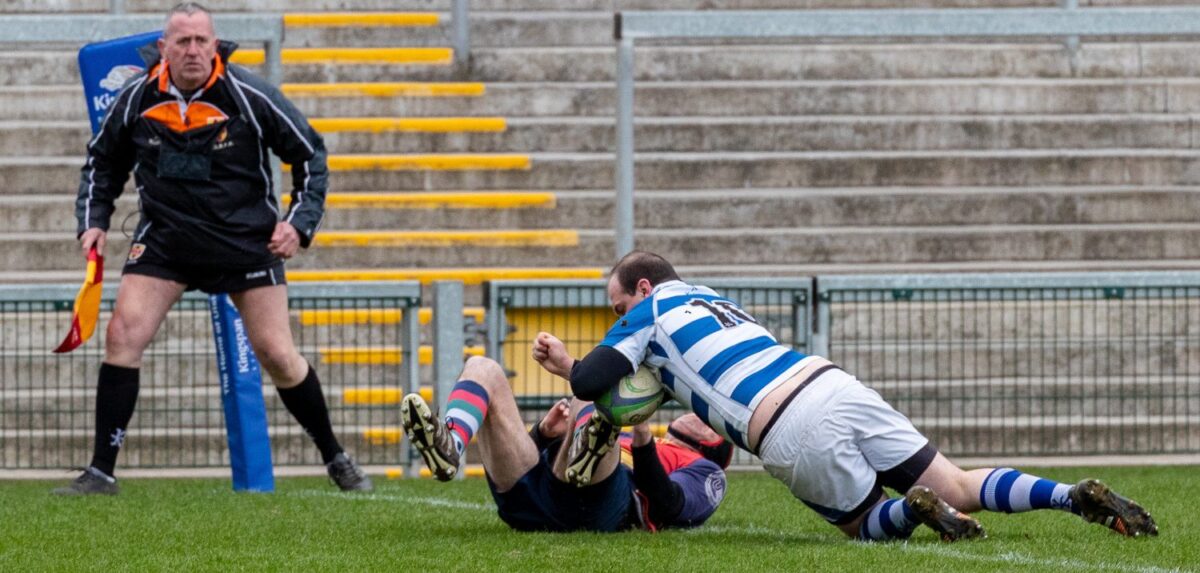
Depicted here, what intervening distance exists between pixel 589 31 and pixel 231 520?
8058 millimetres

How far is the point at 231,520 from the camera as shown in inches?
281

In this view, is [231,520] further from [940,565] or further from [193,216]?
[940,565]

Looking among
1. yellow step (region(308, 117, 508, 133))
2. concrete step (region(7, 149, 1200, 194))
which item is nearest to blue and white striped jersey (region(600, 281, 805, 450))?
concrete step (region(7, 149, 1200, 194))

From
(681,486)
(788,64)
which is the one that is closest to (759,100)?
(788,64)

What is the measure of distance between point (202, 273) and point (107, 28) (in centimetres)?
176

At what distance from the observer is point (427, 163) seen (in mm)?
13477

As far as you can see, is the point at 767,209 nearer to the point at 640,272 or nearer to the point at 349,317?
the point at 349,317

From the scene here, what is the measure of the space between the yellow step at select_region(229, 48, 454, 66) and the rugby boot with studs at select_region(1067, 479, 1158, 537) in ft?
29.7

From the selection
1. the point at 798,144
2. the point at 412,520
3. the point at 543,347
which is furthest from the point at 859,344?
the point at 543,347

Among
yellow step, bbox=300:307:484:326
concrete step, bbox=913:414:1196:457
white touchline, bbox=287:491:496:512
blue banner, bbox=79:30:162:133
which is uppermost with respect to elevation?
blue banner, bbox=79:30:162:133

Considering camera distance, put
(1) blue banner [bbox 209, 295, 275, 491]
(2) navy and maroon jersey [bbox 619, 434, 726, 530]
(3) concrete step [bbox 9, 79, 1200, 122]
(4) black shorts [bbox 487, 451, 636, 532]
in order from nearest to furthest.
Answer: (4) black shorts [bbox 487, 451, 636, 532]
(2) navy and maroon jersey [bbox 619, 434, 726, 530]
(1) blue banner [bbox 209, 295, 275, 491]
(3) concrete step [bbox 9, 79, 1200, 122]

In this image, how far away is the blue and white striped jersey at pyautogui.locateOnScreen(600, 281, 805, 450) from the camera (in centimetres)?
598

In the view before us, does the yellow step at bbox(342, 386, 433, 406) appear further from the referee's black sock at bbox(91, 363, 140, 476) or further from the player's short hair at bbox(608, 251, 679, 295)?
the player's short hair at bbox(608, 251, 679, 295)

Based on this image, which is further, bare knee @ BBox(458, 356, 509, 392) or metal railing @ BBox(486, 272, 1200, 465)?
metal railing @ BBox(486, 272, 1200, 465)
